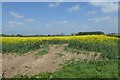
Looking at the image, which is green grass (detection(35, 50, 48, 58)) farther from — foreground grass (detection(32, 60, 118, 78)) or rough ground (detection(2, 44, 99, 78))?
foreground grass (detection(32, 60, 118, 78))

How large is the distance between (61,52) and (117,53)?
3277 millimetres

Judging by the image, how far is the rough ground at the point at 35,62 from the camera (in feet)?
45.8

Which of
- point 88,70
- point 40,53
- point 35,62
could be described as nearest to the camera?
point 88,70

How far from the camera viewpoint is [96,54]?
16.7 meters

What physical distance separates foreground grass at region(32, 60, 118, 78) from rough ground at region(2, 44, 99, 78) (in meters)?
0.74

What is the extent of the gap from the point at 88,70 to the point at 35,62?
3.28 m

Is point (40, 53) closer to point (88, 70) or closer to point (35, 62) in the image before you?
point (35, 62)

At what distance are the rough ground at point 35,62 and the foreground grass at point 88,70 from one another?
0.74m

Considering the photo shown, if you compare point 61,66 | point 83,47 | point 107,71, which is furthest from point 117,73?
point 83,47

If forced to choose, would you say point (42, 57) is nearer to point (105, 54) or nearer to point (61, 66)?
point (61, 66)

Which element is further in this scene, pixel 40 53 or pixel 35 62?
pixel 40 53

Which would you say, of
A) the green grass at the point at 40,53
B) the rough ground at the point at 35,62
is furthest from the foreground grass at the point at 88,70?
the green grass at the point at 40,53

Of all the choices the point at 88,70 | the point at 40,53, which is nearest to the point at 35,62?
the point at 40,53

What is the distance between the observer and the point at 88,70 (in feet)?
43.3
